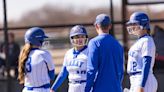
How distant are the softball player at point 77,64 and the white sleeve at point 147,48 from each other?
4.38ft

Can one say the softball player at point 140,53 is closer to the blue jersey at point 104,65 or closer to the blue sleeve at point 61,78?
the blue jersey at point 104,65

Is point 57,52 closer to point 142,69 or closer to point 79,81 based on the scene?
point 79,81

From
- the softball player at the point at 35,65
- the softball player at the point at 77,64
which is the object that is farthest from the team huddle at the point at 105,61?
the softball player at the point at 77,64

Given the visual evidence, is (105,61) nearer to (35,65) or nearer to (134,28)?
(134,28)

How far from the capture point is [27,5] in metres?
12.0

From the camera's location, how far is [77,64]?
8.25 meters

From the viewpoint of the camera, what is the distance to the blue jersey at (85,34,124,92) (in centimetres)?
689

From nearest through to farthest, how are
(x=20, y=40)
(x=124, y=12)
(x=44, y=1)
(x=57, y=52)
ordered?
(x=124, y=12) < (x=44, y=1) < (x=20, y=40) < (x=57, y=52)

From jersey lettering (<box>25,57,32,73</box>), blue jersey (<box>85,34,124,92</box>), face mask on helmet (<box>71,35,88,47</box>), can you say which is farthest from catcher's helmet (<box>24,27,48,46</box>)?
face mask on helmet (<box>71,35,88,47</box>)

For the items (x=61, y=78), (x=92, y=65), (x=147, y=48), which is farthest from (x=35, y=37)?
(x=147, y=48)

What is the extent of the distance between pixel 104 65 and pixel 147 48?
54cm

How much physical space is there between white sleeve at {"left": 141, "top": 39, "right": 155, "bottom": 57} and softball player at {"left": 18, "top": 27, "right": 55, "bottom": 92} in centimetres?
113

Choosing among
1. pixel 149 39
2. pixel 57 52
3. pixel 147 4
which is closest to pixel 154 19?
pixel 147 4

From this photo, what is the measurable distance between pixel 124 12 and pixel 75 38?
2.85 m
